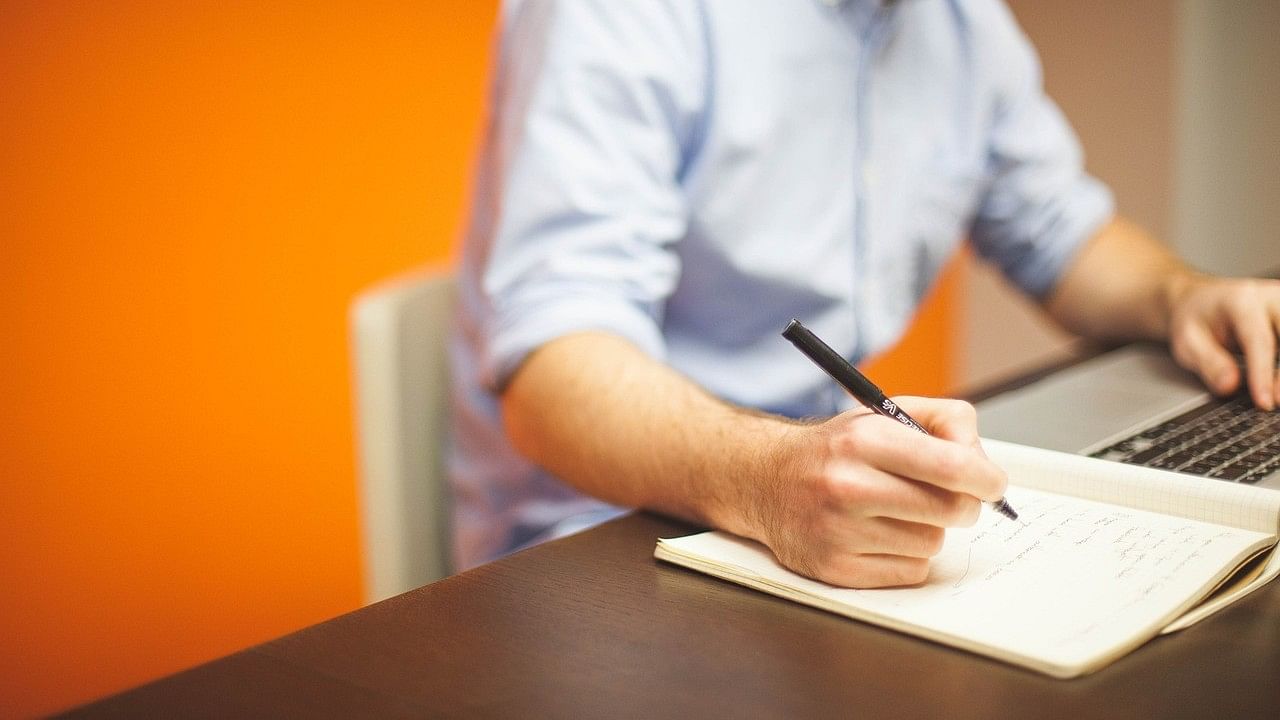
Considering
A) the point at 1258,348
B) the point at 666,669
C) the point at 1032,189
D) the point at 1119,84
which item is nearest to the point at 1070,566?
the point at 666,669

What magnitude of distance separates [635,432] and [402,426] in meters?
0.35

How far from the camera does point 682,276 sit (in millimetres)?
1057

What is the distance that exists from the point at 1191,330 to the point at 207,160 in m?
1.25

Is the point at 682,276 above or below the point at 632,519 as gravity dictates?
above

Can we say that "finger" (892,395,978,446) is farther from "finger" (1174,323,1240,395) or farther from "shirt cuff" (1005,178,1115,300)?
"shirt cuff" (1005,178,1115,300)

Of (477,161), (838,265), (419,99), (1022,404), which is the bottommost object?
(1022,404)

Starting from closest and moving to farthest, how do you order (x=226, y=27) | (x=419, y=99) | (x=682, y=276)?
(x=682, y=276) → (x=226, y=27) → (x=419, y=99)

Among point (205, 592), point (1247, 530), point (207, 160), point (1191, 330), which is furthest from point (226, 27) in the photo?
point (1247, 530)

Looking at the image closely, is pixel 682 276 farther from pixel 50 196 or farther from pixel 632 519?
pixel 50 196

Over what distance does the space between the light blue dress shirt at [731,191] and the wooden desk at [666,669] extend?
12.6 inches

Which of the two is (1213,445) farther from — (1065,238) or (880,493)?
(1065,238)

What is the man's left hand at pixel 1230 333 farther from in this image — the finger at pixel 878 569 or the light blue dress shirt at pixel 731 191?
the finger at pixel 878 569

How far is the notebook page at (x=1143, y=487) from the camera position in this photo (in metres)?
0.59

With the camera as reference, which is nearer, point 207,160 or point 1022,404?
point 1022,404
